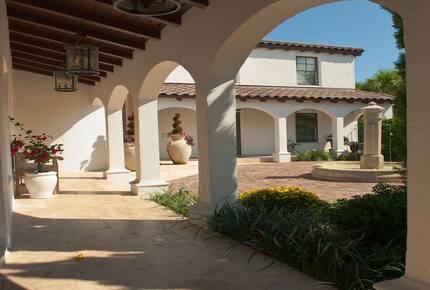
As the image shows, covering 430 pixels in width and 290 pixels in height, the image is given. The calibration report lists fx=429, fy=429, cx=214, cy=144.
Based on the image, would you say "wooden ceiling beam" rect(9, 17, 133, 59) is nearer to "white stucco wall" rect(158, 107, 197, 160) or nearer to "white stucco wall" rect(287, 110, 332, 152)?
"white stucco wall" rect(158, 107, 197, 160)

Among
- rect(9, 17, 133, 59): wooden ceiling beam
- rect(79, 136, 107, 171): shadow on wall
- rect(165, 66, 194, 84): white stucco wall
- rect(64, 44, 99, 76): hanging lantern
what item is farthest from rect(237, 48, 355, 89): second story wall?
rect(64, 44, 99, 76): hanging lantern

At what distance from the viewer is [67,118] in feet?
45.8

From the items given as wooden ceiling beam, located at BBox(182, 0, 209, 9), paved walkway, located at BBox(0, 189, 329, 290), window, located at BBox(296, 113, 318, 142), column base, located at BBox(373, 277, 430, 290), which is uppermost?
wooden ceiling beam, located at BBox(182, 0, 209, 9)

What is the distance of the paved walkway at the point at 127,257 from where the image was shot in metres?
3.87

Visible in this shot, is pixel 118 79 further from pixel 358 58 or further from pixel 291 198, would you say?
pixel 358 58

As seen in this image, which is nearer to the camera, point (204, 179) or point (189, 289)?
point (189, 289)

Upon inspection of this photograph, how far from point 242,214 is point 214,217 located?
15.8 inches

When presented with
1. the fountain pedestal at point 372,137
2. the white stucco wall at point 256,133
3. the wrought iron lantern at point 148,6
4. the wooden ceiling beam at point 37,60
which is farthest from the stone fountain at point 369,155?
the wrought iron lantern at point 148,6

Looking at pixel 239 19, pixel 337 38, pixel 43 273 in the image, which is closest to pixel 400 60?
pixel 239 19

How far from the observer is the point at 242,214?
553cm

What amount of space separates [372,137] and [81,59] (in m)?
8.92

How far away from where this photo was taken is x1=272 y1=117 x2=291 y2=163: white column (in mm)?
19078

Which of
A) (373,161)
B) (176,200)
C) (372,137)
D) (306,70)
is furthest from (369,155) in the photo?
(306,70)

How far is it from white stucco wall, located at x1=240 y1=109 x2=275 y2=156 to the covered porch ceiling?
37.8 feet
